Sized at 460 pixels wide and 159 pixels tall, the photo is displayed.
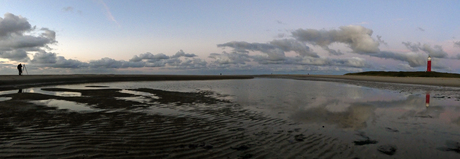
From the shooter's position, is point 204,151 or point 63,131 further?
point 63,131

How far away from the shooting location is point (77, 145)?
5539mm

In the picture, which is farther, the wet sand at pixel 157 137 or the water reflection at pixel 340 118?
the water reflection at pixel 340 118

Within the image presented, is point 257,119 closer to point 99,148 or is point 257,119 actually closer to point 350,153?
point 350,153

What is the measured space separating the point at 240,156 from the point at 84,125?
228 inches

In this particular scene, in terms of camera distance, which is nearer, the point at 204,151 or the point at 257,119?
the point at 204,151

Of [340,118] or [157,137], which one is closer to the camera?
[157,137]

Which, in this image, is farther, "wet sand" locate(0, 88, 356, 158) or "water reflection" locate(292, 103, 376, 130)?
"water reflection" locate(292, 103, 376, 130)

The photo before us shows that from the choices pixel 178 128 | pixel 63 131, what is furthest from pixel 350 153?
pixel 63 131

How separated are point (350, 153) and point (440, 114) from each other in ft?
26.7

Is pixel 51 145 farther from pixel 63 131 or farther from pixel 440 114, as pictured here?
pixel 440 114

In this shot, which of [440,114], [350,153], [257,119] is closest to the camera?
[350,153]

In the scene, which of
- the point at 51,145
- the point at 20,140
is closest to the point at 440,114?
the point at 51,145

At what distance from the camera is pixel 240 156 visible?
505 centimetres

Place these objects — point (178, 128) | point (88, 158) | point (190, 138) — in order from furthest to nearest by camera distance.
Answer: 1. point (178, 128)
2. point (190, 138)
3. point (88, 158)
